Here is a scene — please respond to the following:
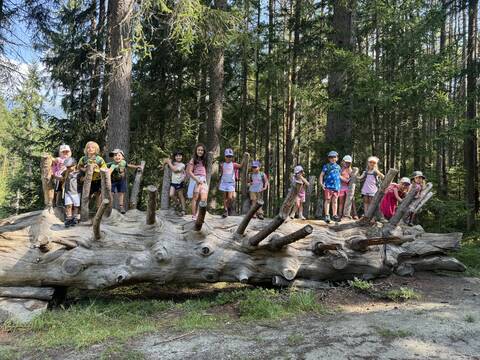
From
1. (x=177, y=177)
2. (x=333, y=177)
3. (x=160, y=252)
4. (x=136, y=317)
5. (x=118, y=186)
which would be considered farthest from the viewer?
(x=333, y=177)

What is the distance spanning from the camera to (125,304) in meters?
7.20

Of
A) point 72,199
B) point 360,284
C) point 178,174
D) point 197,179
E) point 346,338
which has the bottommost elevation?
point 346,338

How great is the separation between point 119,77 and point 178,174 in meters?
3.41

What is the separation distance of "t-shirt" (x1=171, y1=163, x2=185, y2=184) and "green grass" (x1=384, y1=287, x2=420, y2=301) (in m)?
4.61

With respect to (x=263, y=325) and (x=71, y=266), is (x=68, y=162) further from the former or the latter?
(x=263, y=325)

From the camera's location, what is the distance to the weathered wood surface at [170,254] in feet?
22.9

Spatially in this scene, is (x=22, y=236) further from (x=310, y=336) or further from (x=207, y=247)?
(x=310, y=336)

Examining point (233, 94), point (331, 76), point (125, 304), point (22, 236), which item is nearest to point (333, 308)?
point (125, 304)

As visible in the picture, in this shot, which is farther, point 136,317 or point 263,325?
point 136,317

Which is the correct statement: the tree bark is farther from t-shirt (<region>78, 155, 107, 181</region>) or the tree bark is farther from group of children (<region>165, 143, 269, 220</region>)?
t-shirt (<region>78, 155, 107, 181</region>)

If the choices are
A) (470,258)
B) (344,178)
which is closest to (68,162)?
(344,178)

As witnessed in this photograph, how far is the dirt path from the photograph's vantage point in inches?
196

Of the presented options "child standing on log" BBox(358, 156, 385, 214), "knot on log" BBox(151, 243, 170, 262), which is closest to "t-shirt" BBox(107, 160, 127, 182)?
"knot on log" BBox(151, 243, 170, 262)

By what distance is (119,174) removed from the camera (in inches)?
318
